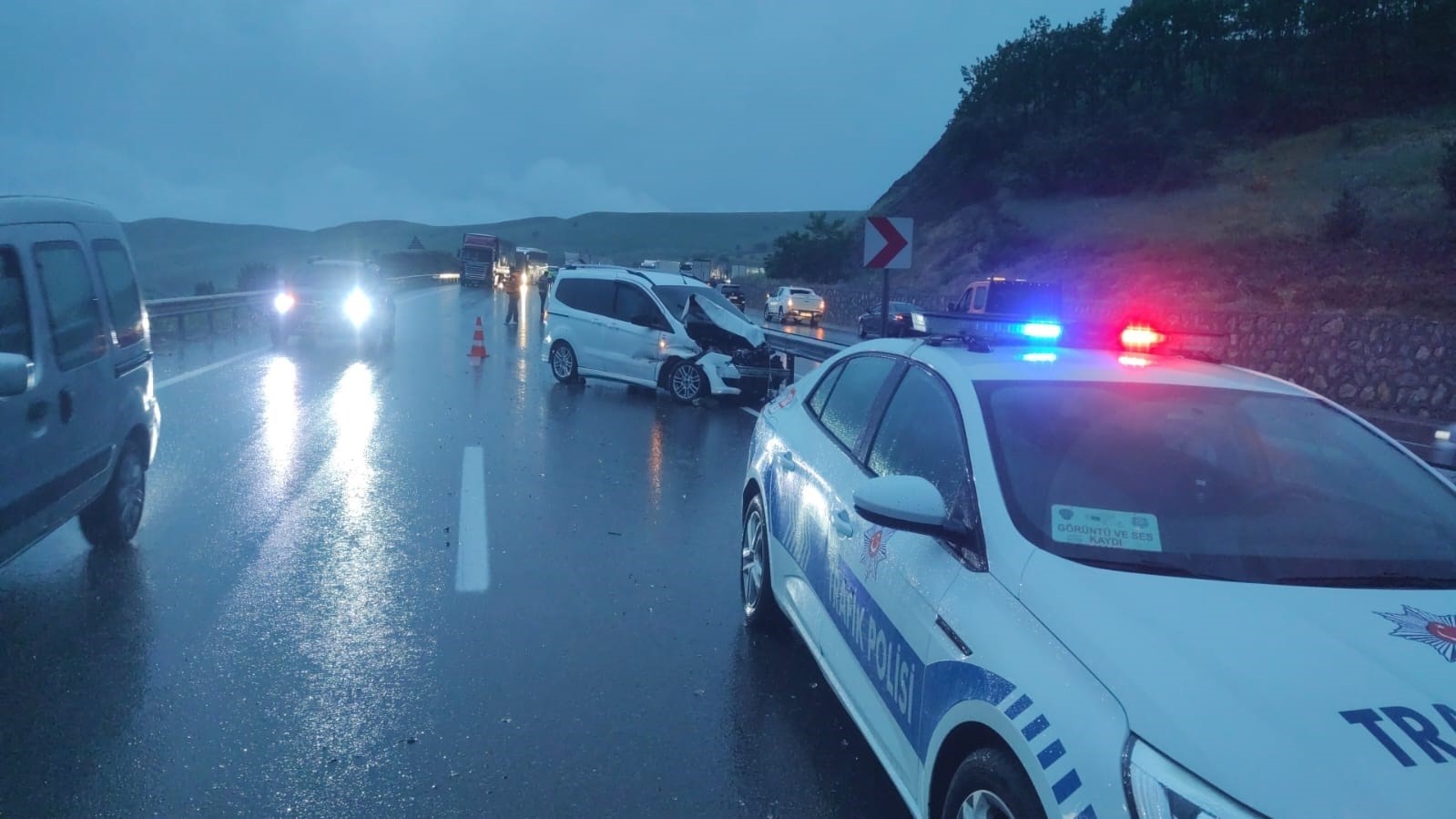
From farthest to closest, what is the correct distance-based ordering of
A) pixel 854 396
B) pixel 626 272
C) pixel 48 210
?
pixel 626 272 → pixel 48 210 → pixel 854 396

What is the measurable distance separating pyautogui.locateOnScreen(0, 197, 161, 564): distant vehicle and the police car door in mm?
3539

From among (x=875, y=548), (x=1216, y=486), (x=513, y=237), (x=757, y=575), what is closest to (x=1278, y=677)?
(x=1216, y=486)

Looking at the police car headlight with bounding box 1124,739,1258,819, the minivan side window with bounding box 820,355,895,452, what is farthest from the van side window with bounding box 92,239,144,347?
the police car headlight with bounding box 1124,739,1258,819

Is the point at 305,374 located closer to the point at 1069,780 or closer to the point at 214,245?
the point at 1069,780

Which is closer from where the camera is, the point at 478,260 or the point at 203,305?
the point at 203,305

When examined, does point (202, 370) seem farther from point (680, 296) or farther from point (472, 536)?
point (472, 536)

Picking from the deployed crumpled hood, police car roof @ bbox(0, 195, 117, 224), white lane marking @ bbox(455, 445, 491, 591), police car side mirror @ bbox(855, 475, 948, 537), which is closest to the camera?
police car side mirror @ bbox(855, 475, 948, 537)

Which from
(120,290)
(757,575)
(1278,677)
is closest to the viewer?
(1278,677)

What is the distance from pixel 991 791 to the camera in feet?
9.54

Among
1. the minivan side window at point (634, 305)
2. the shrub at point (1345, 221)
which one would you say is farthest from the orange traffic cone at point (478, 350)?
the shrub at point (1345, 221)

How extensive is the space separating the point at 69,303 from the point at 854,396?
4.29 m

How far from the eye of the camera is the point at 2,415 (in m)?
5.25

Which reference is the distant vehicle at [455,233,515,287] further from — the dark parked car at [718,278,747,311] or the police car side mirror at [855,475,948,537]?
A: the police car side mirror at [855,475,948,537]

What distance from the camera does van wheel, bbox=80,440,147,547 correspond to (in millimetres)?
7023
